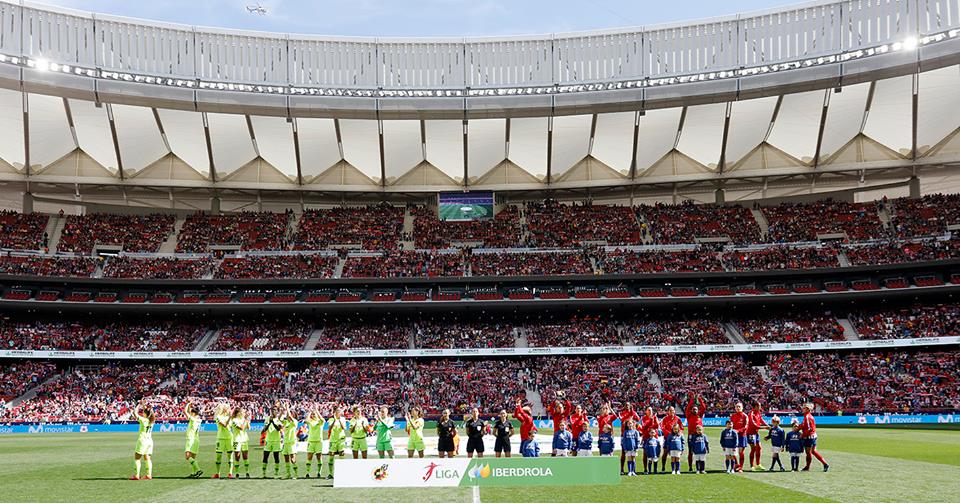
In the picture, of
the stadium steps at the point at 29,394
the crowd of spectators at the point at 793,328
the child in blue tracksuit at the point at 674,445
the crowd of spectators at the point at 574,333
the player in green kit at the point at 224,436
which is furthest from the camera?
the crowd of spectators at the point at 574,333

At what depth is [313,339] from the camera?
5547 cm

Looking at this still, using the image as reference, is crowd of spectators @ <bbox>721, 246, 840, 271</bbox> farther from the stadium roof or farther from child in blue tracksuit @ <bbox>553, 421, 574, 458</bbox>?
child in blue tracksuit @ <bbox>553, 421, 574, 458</bbox>

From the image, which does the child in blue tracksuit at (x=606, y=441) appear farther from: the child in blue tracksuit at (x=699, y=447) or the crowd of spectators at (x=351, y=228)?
the crowd of spectators at (x=351, y=228)

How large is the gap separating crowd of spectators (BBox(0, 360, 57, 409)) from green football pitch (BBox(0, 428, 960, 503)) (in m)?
26.8

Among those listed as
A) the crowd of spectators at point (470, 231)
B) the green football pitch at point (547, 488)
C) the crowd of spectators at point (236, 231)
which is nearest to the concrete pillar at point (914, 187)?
the crowd of spectators at point (470, 231)

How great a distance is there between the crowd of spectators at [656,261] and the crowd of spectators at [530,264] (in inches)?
60.0

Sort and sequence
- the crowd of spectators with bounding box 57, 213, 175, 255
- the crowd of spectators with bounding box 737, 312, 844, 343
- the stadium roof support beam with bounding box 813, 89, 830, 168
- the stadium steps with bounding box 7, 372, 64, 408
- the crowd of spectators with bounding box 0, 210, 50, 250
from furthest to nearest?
the crowd of spectators with bounding box 57, 213, 175, 255 → the crowd of spectators with bounding box 0, 210, 50, 250 → the stadium roof support beam with bounding box 813, 89, 830, 168 → the crowd of spectators with bounding box 737, 312, 844, 343 → the stadium steps with bounding box 7, 372, 64, 408

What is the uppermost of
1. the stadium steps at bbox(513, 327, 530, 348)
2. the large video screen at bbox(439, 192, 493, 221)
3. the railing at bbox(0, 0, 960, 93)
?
the railing at bbox(0, 0, 960, 93)

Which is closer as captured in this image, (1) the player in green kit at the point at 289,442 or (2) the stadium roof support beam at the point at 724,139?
(1) the player in green kit at the point at 289,442

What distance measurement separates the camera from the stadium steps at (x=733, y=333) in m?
52.8

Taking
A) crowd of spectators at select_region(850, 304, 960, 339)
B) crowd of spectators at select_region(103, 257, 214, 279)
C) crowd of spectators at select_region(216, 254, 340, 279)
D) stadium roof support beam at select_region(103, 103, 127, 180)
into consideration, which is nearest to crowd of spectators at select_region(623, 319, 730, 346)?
crowd of spectators at select_region(850, 304, 960, 339)

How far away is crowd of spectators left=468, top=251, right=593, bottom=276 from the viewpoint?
57.5 m

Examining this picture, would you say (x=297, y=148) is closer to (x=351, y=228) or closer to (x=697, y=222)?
(x=351, y=228)

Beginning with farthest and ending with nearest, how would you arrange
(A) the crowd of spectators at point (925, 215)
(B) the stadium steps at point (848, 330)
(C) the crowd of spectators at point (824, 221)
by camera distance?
(C) the crowd of spectators at point (824, 221)
(A) the crowd of spectators at point (925, 215)
(B) the stadium steps at point (848, 330)
